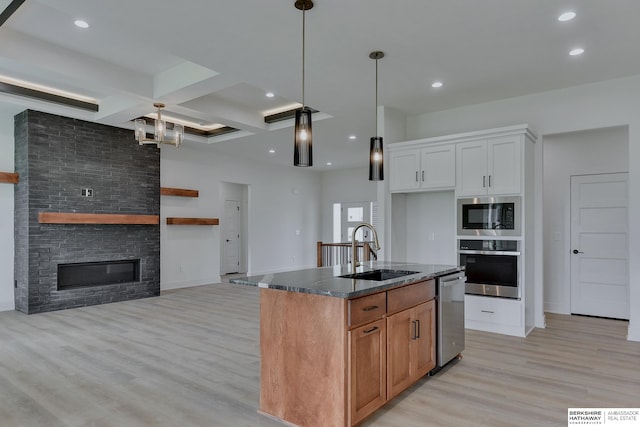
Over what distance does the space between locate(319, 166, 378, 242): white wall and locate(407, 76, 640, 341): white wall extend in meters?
5.12

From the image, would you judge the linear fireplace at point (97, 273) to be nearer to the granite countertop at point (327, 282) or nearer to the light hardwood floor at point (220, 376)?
the light hardwood floor at point (220, 376)

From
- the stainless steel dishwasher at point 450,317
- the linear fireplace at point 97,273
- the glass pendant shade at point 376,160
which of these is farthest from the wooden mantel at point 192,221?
the stainless steel dishwasher at point 450,317

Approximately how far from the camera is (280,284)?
2463mm

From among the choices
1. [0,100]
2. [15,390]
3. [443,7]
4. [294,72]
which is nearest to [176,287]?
[0,100]

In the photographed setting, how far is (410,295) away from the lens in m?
2.96

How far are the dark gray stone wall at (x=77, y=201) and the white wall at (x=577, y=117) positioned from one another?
17.0 feet

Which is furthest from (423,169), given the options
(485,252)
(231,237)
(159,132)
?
(231,237)

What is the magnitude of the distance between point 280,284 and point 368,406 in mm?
955

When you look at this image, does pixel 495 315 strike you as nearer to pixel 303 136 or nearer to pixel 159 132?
pixel 303 136

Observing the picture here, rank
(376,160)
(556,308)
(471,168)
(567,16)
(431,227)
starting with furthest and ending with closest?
(556,308), (431,227), (471,168), (376,160), (567,16)

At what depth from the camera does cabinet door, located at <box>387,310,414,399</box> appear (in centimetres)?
270

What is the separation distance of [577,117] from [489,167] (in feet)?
3.91

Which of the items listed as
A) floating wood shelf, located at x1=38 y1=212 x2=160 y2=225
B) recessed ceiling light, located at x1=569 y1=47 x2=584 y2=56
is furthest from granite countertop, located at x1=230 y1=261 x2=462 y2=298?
floating wood shelf, located at x1=38 y1=212 x2=160 y2=225

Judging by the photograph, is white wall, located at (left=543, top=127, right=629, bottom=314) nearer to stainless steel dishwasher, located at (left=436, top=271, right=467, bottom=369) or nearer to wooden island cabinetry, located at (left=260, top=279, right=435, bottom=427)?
Answer: stainless steel dishwasher, located at (left=436, top=271, right=467, bottom=369)
